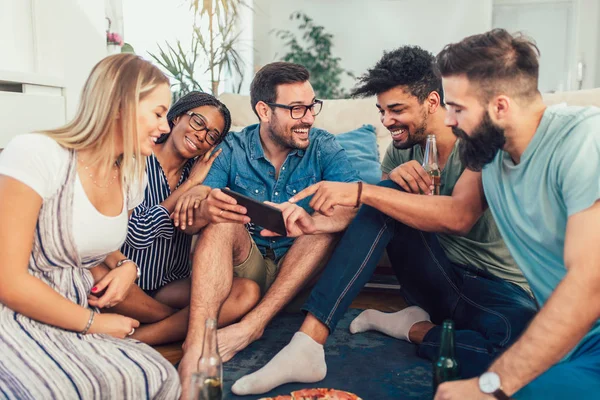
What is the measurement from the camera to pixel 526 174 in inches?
54.8

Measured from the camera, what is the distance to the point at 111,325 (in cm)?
146

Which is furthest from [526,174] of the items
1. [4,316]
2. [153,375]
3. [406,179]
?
[4,316]

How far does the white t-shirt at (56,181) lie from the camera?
4.21 feet

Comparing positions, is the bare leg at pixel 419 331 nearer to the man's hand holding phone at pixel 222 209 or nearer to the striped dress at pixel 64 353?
the man's hand holding phone at pixel 222 209

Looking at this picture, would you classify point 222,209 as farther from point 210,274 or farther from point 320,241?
point 320,241

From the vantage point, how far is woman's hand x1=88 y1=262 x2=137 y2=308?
5.08ft

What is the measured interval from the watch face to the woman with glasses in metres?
1.11

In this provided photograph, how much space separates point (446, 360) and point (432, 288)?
0.59 m

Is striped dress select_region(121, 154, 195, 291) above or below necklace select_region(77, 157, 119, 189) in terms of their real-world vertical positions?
below

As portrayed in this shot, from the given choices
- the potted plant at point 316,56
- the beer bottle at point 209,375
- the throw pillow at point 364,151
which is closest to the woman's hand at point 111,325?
the beer bottle at point 209,375

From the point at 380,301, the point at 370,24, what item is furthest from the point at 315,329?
the point at 370,24

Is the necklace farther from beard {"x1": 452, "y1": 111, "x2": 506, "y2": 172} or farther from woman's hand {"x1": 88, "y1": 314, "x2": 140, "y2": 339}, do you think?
beard {"x1": 452, "y1": 111, "x2": 506, "y2": 172}

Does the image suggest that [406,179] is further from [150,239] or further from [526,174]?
[150,239]

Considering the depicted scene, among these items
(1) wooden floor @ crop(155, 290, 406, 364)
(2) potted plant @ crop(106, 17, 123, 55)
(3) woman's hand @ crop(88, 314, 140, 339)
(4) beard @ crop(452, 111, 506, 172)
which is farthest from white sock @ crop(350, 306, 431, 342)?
(2) potted plant @ crop(106, 17, 123, 55)
